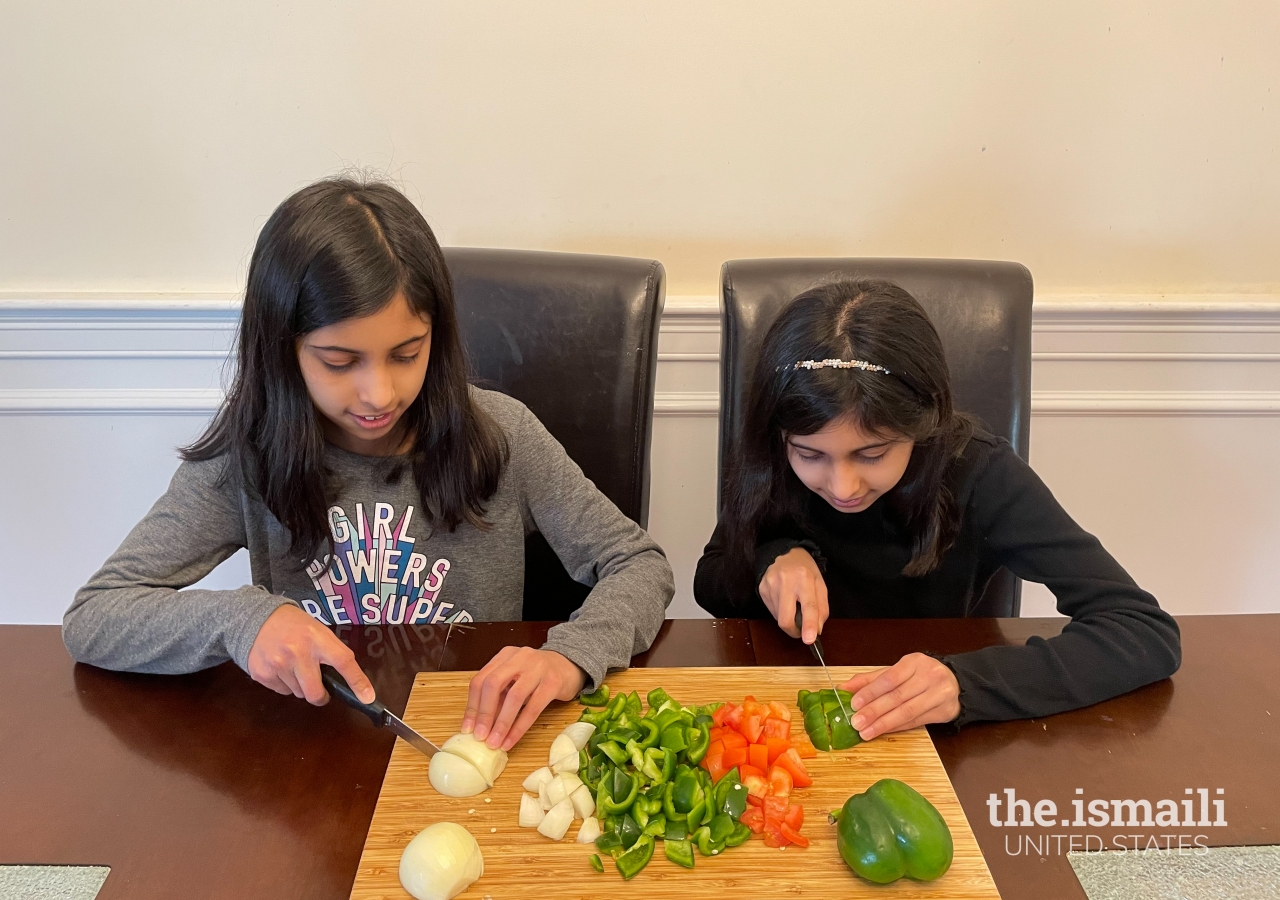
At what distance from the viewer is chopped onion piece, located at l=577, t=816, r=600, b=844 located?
0.76m

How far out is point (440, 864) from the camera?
0.69 metres

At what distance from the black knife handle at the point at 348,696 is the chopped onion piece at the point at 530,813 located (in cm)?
17

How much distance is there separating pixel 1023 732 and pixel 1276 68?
148 centimetres

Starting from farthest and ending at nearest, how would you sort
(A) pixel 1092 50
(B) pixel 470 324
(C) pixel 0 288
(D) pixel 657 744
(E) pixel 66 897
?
(C) pixel 0 288
(A) pixel 1092 50
(B) pixel 470 324
(D) pixel 657 744
(E) pixel 66 897

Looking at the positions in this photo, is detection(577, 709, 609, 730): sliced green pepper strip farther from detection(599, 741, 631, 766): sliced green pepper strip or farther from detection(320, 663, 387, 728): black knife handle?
detection(320, 663, 387, 728): black knife handle

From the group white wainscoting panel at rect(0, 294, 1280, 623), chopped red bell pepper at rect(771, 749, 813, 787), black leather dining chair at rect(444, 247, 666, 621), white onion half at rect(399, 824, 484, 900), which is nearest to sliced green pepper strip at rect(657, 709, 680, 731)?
chopped red bell pepper at rect(771, 749, 813, 787)

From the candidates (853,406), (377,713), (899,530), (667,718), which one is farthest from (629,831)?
(899,530)

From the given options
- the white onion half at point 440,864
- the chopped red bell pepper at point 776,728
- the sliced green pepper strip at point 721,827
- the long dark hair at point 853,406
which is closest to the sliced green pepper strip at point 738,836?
the sliced green pepper strip at point 721,827

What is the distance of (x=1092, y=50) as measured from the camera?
163 centimetres

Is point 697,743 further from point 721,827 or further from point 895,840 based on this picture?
point 895,840

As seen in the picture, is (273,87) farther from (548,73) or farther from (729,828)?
(729,828)

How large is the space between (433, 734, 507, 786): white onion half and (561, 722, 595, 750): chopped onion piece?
0.07 meters

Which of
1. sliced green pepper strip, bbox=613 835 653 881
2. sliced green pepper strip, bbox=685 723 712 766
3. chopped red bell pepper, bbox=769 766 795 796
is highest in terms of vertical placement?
sliced green pepper strip, bbox=685 723 712 766

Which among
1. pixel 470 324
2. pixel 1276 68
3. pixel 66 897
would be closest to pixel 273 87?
pixel 470 324
